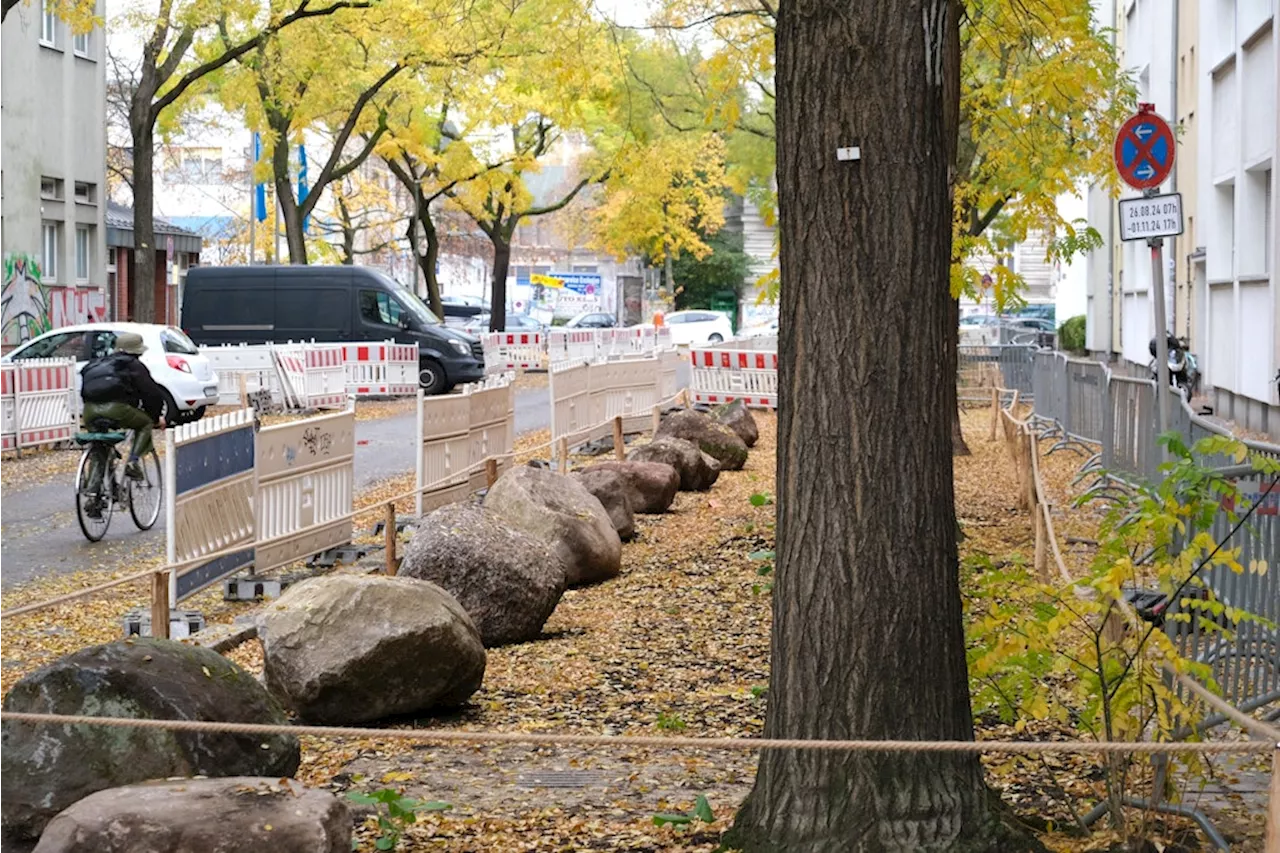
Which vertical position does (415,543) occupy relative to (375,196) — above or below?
below

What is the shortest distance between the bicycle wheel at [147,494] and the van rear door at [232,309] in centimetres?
2034

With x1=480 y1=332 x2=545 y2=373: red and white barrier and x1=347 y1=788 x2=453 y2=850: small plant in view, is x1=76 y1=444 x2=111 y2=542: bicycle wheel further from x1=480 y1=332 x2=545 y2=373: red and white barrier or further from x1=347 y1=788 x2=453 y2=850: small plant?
x1=480 y1=332 x2=545 y2=373: red and white barrier

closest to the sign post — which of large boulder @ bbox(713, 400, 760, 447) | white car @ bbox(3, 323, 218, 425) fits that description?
large boulder @ bbox(713, 400, 760, 447)

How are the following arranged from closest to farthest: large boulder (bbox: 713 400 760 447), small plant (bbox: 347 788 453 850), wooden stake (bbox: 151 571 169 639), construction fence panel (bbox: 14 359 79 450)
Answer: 1. small plant (bbox: 347 788 453 850)
2. wooden stake (bbox: 151 571 169 639)
3. construction fence panel (bbox: 14 359 79 450)
4. large boulder (bbox: 713 400 760 447)

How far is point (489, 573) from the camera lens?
10.1 m

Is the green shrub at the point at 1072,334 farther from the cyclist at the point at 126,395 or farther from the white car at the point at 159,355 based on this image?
the cyclist at the point at 126,395

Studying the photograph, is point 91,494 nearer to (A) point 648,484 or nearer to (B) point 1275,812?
(A) point 648,484

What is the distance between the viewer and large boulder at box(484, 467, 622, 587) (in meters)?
12.1

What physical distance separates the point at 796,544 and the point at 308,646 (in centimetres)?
312

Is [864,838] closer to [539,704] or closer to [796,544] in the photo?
[796,544]

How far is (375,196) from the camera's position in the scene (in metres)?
71.6

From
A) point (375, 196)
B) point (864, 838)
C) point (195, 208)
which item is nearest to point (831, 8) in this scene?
point (864, 838)

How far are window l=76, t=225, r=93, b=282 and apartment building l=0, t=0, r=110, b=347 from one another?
2cm

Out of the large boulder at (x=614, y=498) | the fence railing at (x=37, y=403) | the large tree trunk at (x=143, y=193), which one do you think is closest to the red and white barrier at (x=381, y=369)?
the large tree trunk at (x=143, y=193)
